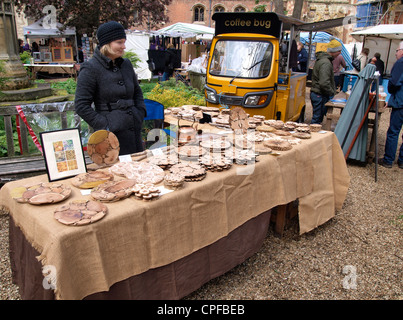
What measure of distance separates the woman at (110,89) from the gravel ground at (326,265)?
1506 mm

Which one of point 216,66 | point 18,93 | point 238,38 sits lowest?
point 18,93

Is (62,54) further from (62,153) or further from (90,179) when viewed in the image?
(90,179)

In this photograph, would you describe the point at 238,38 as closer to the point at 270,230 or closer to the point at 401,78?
the point at 401,78

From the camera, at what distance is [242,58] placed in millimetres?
5887

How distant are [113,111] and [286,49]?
4.07 meters

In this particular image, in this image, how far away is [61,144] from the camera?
7.09 feet

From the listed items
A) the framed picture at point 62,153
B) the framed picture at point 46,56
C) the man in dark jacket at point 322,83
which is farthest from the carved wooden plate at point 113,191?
the framed picture at point 46,56

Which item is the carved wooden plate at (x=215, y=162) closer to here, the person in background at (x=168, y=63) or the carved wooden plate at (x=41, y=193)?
the carved wooden plate at (x=41, y=193)

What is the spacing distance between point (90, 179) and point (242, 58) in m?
4.45

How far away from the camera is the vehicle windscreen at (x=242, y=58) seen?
5746 mm

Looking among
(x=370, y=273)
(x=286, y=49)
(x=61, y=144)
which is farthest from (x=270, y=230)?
(x=286, y=49)

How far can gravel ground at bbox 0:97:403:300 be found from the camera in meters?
2.67

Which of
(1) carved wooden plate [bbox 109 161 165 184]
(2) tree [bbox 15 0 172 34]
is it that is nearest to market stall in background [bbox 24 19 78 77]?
(2) tree [bbox 15 0 172 34]

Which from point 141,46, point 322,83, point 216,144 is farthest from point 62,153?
point 141,46
